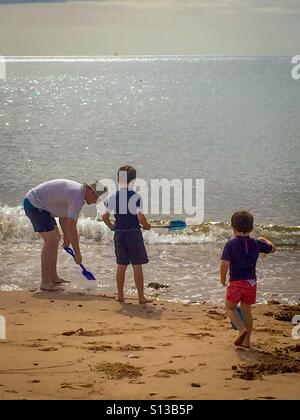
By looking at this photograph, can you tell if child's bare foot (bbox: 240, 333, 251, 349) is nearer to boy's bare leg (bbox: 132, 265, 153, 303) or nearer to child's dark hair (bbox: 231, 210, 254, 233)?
child's dark hair (bbox: 231, 210, 254, 233)

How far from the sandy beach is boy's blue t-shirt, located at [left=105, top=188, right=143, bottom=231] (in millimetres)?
832

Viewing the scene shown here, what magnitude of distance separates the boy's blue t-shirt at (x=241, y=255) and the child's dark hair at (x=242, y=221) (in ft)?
0.24

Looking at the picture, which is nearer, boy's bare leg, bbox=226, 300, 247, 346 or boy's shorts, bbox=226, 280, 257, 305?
boy's bare leg, bbox=226, 300, 247, 346

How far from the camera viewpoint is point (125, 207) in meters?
8.77

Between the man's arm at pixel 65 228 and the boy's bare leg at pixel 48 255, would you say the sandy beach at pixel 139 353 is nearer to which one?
the boy's bare leg at pixel 48 255

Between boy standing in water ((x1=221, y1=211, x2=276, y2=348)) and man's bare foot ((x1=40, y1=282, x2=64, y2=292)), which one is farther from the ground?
boy standing in water ((x1=221, y1=211, x2=276, y2=348))

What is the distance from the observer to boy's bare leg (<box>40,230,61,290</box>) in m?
9.48

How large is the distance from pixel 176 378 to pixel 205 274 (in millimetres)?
5101

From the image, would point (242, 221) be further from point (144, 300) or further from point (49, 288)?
point (49, 288)

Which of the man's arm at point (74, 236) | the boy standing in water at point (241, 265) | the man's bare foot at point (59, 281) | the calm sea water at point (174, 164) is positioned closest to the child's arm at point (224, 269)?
the boy standing in water at point (241, 265)

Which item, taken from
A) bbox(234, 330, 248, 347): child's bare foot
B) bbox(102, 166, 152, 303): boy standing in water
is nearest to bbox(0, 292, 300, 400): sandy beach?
bbox(234, 330, 248, 347): child's bare foot

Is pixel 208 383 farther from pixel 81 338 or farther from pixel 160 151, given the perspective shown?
pixel 160 151

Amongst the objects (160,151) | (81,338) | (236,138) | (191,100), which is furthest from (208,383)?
(191,100)

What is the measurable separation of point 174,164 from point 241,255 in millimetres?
19802
